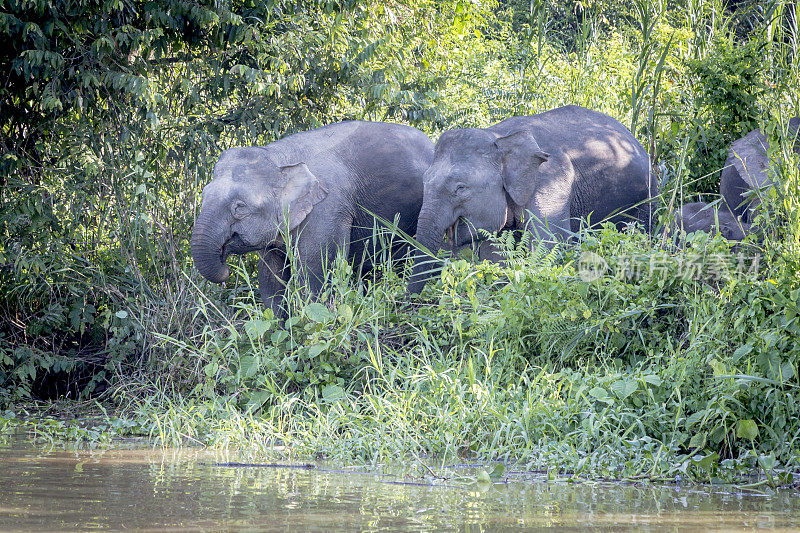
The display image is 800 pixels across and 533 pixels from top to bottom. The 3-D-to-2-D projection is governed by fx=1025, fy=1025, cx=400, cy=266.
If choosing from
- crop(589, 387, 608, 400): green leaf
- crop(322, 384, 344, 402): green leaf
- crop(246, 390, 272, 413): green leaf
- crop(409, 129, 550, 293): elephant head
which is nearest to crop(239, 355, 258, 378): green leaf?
crop(246, 390, 272, 413): green leaf

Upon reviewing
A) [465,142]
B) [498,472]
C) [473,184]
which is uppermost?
[465,142]

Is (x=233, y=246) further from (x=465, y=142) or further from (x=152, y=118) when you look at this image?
(x=465, y=142)

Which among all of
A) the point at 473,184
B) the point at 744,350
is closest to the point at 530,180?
the point at 473,184

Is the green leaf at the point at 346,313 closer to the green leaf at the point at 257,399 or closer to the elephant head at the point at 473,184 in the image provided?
the green leaf at the point at 257,399

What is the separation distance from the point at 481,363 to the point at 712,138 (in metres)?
3.29

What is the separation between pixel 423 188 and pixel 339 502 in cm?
406

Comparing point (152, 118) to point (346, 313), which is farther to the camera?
point (152, 118)

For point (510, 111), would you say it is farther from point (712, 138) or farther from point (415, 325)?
point (415, 325)

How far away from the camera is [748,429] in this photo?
3717mm

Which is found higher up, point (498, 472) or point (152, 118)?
point (152, 118)

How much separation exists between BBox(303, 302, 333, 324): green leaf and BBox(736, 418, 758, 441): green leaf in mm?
2288

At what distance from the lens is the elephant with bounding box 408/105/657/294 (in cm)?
654

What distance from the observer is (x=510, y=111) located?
36.5 feet

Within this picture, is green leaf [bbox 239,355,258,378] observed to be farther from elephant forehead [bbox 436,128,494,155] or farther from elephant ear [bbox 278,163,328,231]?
elephant forehead [bbox 436,128,494,155]
